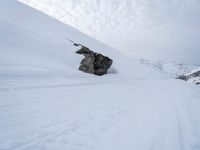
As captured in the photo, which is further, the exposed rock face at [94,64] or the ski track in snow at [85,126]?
the exposed rock face at [94,64]

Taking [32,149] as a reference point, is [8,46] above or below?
above

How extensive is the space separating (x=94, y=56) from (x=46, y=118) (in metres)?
18.9

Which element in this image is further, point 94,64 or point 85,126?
point 94,64

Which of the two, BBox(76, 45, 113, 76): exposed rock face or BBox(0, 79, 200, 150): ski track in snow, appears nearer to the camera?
BBox(0, 79, 200, 150): ski track in snow

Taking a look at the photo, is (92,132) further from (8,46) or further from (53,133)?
(8,46)

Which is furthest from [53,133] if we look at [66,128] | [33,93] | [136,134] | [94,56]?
[94,56]

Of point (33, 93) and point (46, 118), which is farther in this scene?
point (33, 93)

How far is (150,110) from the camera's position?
921cm

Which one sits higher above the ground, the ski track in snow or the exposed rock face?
the exposed rock face

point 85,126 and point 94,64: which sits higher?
point 94,64

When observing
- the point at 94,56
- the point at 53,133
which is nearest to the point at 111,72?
the point at 94,56

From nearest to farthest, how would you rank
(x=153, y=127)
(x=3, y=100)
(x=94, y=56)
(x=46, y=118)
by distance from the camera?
(x=46, y=118)
(x=153, y=127)
(x=3, y=100)
(x=94, y=56)

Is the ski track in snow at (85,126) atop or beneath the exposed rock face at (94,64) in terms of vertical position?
beneath

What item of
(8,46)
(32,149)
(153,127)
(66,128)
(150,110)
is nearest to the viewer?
(32,149)
